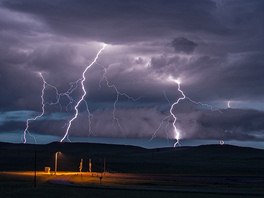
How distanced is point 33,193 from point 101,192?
5.64 metres

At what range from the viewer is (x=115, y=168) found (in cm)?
10231

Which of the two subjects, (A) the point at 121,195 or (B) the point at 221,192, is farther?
(B) the point at 221,192

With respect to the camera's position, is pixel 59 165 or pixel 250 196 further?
pixel 59 165

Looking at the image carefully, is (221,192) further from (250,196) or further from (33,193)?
(33,193)

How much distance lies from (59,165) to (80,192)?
6238cm

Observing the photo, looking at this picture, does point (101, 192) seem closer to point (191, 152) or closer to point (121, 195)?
point (121, 195)

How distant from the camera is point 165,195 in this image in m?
→ 44.5

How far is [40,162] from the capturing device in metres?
114

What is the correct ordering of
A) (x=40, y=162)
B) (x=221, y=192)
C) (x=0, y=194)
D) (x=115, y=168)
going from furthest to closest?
(x=40, y=162)
(x=115, y=168)
(x=221, y=192)
(x=0, y=194)

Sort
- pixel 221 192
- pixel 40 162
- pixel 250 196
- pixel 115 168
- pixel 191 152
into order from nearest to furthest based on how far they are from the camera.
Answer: pixel 250 196 < pixel 221 192 < pixel 115 168 < pixel 40 162 < pixel 191 152

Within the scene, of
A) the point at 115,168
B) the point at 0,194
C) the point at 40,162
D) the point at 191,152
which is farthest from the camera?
the point at 191,152

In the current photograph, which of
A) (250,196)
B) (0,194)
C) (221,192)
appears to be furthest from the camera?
(221,192)

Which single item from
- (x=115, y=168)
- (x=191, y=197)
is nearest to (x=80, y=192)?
(x=191, y=197)

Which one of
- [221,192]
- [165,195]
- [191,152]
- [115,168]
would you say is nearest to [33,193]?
[165,195]
